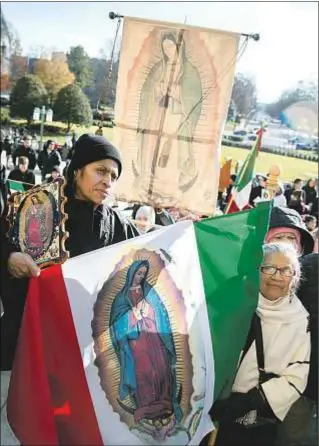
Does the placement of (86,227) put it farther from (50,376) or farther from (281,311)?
(281,311)

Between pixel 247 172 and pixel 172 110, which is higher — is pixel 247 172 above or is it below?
below

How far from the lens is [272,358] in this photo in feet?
5.40

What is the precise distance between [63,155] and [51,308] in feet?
26.8

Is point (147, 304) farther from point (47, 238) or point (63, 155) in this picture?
point (63, 155)

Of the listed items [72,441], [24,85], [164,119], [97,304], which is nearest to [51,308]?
[97,304]

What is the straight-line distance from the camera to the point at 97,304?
157cm

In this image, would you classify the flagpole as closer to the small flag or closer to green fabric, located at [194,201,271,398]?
green fabric, located at [194,201,271,398]

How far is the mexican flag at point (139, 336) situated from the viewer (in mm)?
1523

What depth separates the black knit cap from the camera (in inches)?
68.7

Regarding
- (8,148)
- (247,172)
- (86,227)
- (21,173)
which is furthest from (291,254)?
(8,148)

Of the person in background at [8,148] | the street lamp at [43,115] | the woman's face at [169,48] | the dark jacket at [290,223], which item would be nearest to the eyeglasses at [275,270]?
the dark jacket at [290,223]

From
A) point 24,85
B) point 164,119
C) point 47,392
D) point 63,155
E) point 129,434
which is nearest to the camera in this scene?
point 47,392

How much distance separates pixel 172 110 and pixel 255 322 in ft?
7.87

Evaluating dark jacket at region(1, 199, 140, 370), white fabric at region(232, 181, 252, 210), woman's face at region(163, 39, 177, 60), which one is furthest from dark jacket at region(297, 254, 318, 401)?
white fabric at region(232, 181, 252, 210)
